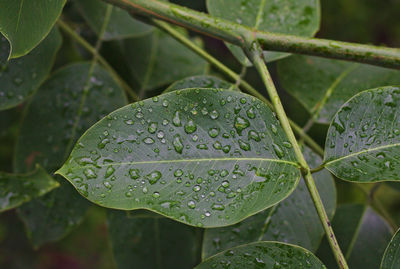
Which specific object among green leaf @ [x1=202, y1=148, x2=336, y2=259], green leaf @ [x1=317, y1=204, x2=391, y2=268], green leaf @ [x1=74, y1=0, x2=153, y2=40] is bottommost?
green leaf @ [x1=317, y1=204, x2=391, y2=268]

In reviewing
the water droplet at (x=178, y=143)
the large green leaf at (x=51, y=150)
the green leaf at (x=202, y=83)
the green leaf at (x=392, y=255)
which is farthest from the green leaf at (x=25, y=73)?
the green leaf at (x=392, y=255)

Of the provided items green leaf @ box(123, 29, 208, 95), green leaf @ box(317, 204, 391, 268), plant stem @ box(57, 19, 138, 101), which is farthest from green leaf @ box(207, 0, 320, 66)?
green leaf @ box(317, 204, 391, 268)

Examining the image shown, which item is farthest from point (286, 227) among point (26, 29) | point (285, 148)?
point (26, 29)

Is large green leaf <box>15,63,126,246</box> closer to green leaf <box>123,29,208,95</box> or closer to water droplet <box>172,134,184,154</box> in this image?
green leaf <box>123,29,208,95</box>

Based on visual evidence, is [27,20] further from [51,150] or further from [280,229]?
[280,229]

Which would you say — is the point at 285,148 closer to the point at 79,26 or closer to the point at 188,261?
the point at 188,261

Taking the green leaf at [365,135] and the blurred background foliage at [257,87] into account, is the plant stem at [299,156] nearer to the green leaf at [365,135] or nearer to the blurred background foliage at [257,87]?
the green leaf at [365,135]
